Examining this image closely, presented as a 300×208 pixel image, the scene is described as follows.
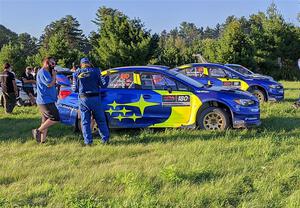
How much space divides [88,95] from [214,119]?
2693 mm

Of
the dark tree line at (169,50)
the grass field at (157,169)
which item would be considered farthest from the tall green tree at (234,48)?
the grass field at (157,169)

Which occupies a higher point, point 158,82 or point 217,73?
point 217,73

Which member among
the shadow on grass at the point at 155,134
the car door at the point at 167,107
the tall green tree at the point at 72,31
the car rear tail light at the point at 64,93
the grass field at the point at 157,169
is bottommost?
the grass field at the point at 157,169

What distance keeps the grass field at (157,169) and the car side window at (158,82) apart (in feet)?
3.03

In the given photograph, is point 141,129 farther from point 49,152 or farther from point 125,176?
point 125,176

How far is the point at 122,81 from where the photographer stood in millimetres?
9203

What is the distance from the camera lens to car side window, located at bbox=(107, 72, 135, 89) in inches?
361

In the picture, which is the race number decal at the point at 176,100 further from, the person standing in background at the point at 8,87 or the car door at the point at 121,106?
the person standing in background at the point at 8,87

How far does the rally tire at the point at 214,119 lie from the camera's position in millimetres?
8938

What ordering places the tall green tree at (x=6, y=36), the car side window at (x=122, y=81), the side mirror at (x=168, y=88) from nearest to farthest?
1. the side mirror at (x=168, y=88)
2. the car side window at (x=122, y=81)
3. the tall green tree at (x=6, y=36)

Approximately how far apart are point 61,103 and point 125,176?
413 centimetres

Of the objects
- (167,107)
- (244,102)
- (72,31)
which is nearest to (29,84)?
(167,107)

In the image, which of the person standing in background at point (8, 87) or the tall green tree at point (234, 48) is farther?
the tall green tree at point (234, 48)

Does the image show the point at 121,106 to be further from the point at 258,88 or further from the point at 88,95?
the point at 258,88
